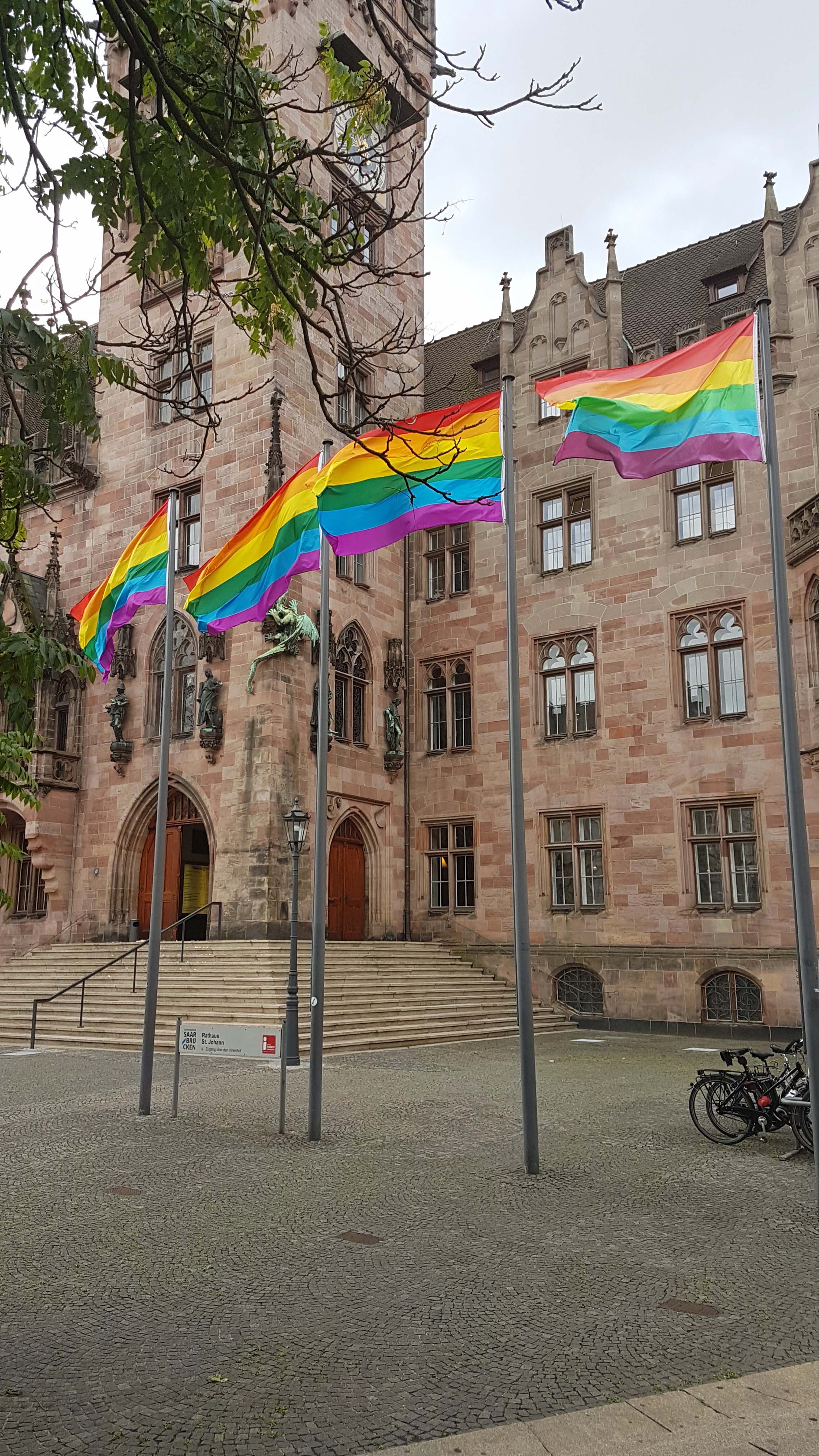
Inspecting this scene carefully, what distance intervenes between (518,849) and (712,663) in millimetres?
15136

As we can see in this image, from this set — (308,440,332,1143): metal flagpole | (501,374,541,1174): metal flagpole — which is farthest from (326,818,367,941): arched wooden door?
(501,374,541,1174): metal flagpole

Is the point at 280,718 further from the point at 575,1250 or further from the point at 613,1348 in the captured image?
the point at 613,1348

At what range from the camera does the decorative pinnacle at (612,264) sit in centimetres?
2584

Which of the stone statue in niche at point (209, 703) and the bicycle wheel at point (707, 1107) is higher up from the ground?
the stone statue in niche at point (209, 703)

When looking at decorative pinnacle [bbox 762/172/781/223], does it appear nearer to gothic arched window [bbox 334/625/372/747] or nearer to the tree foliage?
gothic arched window [bbox 334/625/372/747]

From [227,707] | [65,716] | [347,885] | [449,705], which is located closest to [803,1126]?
[227,707]

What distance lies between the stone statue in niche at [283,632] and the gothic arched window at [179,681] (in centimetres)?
262

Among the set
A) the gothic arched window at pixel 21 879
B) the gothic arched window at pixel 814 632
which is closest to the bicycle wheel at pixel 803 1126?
the gothic arched window at pixel 814 632

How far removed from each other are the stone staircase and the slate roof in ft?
44.3

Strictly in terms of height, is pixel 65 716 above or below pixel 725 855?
above

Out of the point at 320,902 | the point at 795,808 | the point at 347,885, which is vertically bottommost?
the point at 320,902

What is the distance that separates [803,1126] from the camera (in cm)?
920

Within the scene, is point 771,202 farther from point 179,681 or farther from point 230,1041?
point 230,1041

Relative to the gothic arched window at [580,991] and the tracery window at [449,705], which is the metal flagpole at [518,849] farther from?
the tracery window at [449,705]
